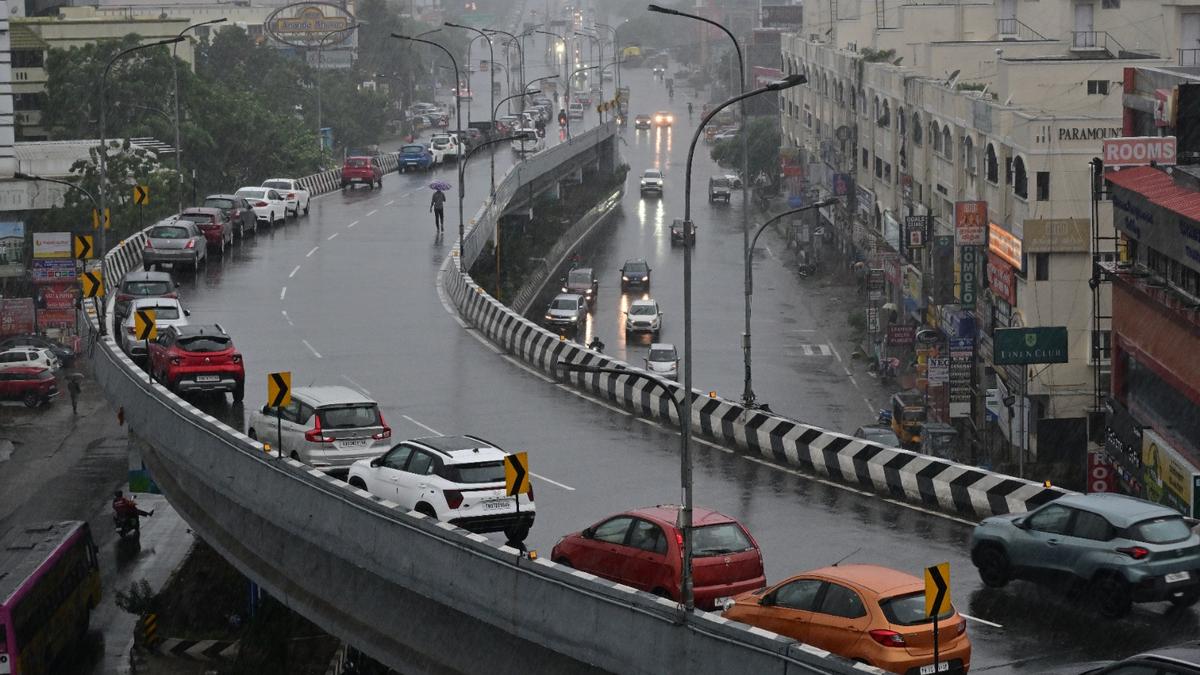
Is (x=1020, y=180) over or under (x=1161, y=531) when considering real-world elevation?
over

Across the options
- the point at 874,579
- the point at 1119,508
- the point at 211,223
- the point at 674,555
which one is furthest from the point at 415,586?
the point at 211,223

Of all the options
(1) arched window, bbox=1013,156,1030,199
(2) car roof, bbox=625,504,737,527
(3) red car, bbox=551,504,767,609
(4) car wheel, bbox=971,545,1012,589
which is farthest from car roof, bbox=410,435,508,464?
(1) arched window, bbox=1013,156,1030,199

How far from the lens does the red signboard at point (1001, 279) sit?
6016 cm

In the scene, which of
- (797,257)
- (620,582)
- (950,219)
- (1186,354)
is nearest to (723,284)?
(797,257)

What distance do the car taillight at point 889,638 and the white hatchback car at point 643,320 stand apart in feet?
235

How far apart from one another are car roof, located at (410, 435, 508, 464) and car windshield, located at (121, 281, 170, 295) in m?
23.0

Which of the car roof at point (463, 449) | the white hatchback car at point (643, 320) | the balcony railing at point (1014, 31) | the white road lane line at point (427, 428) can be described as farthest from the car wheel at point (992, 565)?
the balcony railing at point (1014, 31)

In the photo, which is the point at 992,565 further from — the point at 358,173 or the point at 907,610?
the point at 358,173

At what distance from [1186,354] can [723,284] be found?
256 ft

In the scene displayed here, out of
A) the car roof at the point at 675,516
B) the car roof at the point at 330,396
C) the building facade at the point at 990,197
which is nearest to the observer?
the car roof at the point at 675,516

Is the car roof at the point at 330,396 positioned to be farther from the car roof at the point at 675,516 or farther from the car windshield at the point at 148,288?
the car windshield at the point at 148,288

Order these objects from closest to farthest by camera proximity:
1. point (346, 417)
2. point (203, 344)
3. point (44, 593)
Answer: point (346, 417), point (44, 593), point (203, 344)

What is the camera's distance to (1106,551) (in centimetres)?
2422

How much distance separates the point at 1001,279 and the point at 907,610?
41.9 m
